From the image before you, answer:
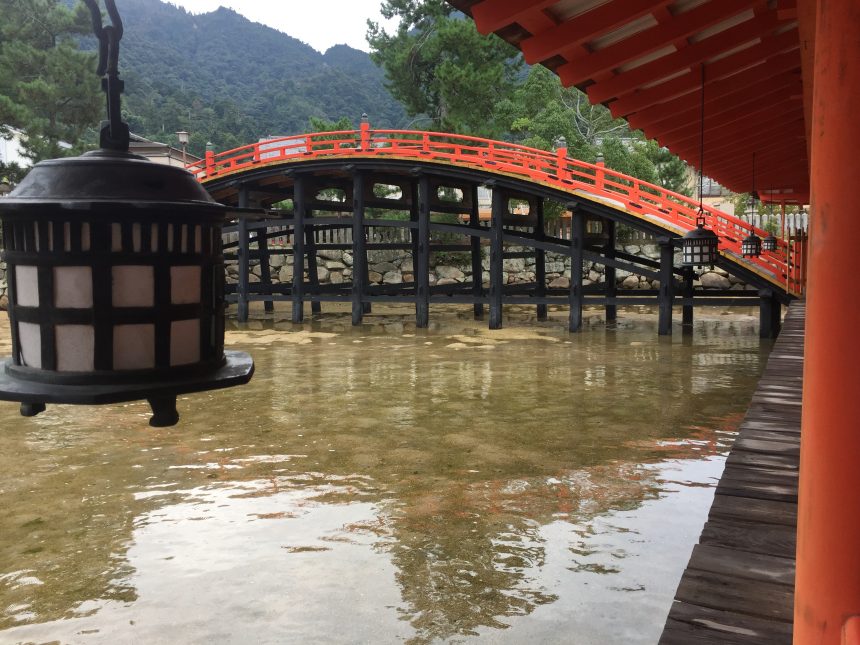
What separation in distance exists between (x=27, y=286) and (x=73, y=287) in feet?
0.47

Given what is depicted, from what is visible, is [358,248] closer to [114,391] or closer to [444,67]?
[444,67]

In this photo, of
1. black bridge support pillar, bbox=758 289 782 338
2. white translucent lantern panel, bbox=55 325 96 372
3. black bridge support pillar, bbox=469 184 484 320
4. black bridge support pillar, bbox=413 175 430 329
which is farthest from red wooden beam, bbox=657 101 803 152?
black bridge support pillar, bbox=469 184 484 320

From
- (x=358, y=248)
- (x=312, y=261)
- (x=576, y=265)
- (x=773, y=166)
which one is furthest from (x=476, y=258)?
(x=773, y=166)

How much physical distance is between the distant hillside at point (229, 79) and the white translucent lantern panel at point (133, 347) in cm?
4334

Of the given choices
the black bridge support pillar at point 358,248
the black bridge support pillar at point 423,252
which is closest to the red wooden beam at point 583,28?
the black bridge support pillar at point 423,252

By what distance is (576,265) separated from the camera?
51.1 feet

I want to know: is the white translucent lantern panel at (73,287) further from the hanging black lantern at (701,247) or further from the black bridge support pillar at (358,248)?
the black bridge support pillar at (358,248)

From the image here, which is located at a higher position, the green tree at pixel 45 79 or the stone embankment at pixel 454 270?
the green tree at pixel 45 79

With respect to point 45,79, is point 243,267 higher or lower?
lower

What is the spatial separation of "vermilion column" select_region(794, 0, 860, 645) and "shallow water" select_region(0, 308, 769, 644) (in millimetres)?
2295

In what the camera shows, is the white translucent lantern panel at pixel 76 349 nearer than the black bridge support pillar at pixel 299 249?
Yes

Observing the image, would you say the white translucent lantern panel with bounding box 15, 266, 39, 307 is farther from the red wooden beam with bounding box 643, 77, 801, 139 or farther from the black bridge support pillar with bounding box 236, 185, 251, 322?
the black bridge support pillar with bounding box 236, 185, 251, 322

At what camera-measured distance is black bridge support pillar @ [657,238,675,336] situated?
14.5 metres

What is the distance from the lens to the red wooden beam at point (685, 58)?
4762mm
